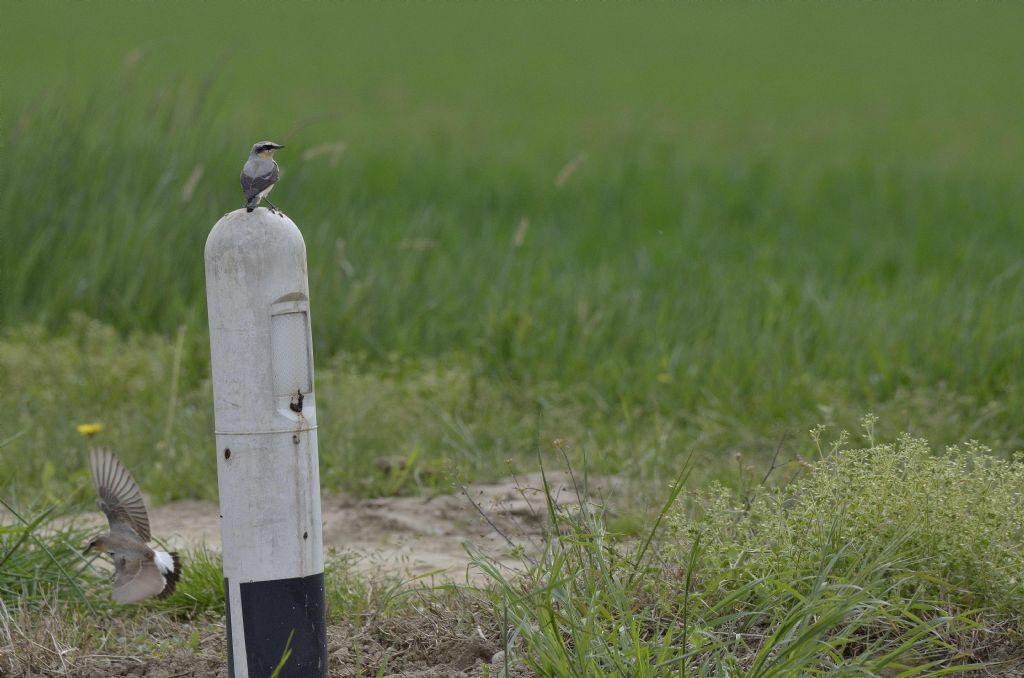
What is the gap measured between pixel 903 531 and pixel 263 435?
58.2 inches

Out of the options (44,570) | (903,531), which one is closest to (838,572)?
(903,531)

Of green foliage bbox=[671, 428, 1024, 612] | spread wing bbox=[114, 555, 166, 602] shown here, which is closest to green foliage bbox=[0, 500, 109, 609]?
spread wing bbox=[114, 555, 166, 602]

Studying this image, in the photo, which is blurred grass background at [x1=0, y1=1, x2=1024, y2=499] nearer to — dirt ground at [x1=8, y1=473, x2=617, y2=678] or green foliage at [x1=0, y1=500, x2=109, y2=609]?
dirt ground at [x1=8, y1=473, x2=617, y2=678]

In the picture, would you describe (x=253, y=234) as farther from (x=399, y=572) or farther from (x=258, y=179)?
(x=399, y=572)

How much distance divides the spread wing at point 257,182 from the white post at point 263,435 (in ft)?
0.45

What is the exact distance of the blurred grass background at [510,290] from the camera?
5523 millimetres

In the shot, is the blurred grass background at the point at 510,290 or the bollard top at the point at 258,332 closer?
the bollard top at the point at 258,332

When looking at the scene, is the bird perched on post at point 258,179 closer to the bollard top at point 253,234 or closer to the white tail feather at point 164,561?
the bollard top at point 253,234

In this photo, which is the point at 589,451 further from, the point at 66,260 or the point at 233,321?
the point at 66,260

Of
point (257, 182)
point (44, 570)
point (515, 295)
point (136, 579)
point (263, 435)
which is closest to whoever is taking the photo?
point (263, 435)

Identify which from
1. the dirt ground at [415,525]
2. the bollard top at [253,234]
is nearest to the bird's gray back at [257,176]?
the bollard top at [253,234]

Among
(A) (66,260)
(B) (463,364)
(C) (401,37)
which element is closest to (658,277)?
(B) (463,364)

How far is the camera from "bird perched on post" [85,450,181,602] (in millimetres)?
3297

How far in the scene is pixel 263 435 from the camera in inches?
104
